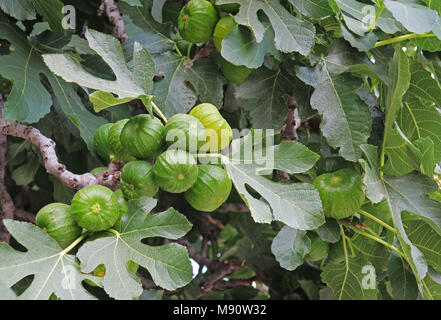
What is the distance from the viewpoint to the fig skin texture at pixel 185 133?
116cm

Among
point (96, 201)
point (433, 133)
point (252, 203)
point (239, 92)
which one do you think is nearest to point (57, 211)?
point (96, 201)

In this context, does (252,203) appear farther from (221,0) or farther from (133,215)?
(221,0)

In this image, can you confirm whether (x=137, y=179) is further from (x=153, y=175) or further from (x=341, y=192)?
(x=341, y=192)

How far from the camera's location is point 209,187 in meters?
1.19

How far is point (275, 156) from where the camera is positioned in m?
1.28

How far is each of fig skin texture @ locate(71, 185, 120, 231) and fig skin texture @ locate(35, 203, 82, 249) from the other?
0.08ft

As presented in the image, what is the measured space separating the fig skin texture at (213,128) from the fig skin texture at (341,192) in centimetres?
30

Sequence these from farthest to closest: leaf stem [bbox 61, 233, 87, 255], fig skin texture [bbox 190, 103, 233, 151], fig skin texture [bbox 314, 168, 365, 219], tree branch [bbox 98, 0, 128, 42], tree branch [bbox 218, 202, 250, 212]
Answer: tree branch [bbox 218, 202, 250, 212] < tree branch [bbox 98, 0, 128, 42] < fig skin texture [bbox 314, 168, 365, 219] < fig skin texture [bbox 190, 103, 233, 151] < leaf stem [bbox 61, 233, 87, 255]

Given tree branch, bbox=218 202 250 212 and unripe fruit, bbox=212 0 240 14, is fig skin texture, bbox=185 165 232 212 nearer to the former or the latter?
unripe fruit, bbox=212 0 240 14

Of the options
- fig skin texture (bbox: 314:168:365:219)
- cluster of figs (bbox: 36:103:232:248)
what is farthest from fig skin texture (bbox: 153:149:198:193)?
fig skin texture (bbox: 314:168:365:219)

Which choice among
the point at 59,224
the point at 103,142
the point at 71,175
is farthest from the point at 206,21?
the point at 59,224

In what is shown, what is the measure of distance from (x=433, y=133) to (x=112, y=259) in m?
0.95

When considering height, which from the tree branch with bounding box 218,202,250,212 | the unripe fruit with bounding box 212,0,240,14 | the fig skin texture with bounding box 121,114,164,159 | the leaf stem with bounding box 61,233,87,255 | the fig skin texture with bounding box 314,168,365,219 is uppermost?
the unripe fruit with bounding box 212,0,240,14

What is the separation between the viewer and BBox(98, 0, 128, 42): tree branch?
5.63ft
